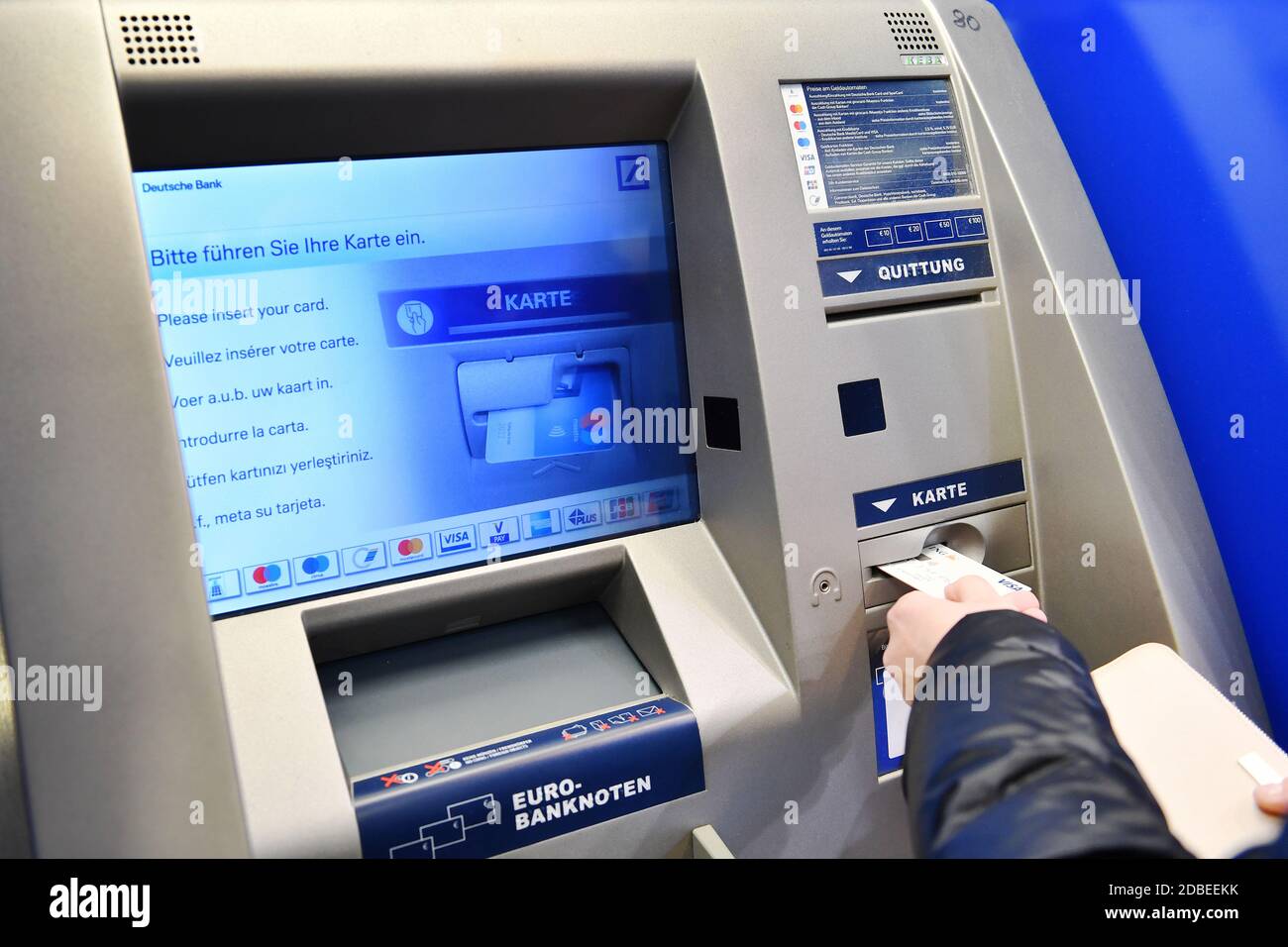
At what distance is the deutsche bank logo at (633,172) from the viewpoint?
142 cm

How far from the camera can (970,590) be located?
129 centimetres

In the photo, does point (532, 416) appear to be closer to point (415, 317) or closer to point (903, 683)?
point (415, 317)

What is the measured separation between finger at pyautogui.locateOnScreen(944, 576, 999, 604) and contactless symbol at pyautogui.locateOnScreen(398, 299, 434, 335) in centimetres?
79

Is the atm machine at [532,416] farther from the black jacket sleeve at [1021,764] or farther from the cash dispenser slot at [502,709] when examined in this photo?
the black jacket sleeve at [1021,764]

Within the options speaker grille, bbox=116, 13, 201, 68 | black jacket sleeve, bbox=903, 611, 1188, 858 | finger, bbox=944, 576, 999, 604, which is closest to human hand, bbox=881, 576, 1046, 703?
finger, bbox=944, 576, 999, 604

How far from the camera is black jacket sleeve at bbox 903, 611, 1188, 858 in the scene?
2.95 feet

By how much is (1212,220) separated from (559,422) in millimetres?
1021

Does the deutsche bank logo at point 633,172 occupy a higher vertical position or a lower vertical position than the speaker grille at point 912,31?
lower

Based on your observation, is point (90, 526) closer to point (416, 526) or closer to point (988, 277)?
point (416, 526)

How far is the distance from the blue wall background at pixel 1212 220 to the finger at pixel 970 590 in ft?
1.65

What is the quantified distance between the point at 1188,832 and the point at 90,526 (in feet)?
4.12

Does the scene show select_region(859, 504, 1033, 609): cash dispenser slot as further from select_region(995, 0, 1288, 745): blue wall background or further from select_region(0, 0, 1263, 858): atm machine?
select_region(995, 0, 1288, 745): blue wall background
